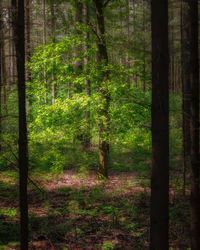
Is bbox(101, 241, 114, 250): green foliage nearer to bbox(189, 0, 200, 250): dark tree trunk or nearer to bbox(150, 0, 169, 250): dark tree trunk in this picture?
bbox(189, 0, 200, 250): dark tree trunk

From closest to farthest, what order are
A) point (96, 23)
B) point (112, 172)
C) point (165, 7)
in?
point (165, 7) → point (96, 23) → point (112, 172)

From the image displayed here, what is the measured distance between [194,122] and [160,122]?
373cm

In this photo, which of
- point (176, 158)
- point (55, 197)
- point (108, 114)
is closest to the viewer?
point (55, 197)

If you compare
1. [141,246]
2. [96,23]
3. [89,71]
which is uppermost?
[96,23]

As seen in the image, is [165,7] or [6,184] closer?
[165,7]

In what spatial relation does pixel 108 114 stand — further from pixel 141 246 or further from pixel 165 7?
pixel 165 7

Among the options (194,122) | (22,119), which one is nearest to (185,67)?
(194,122)

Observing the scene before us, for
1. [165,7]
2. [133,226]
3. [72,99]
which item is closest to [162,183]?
[165,7]

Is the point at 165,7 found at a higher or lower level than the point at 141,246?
higher

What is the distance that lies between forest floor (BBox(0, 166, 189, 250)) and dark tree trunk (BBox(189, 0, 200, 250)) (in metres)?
1.81

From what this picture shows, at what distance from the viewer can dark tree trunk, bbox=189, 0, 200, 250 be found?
10.5 metres

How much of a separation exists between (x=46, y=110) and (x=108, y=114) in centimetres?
289

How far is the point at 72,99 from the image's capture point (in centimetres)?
1845

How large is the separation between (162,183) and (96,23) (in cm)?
1433
